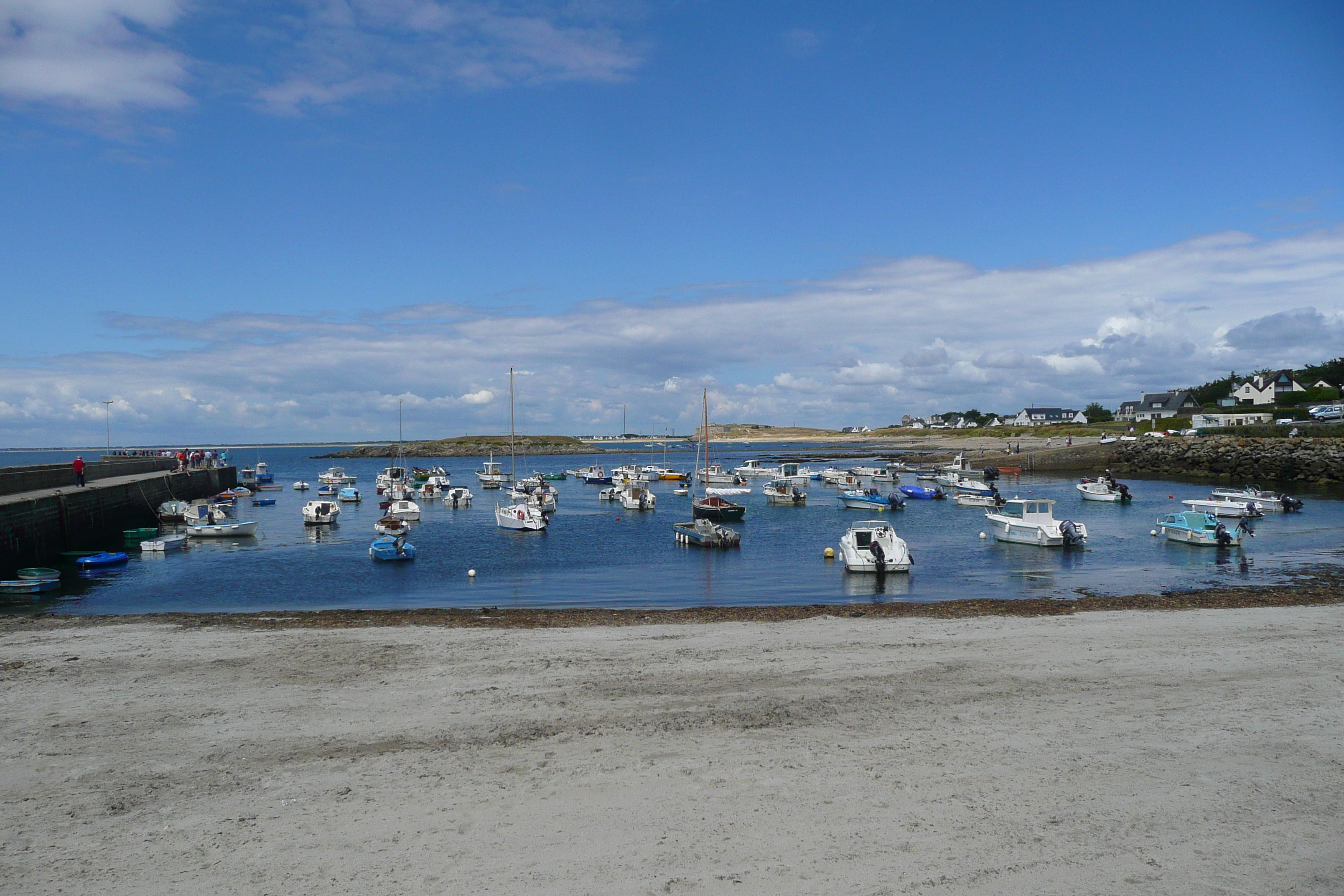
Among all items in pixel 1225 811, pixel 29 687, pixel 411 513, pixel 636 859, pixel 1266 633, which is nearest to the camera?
pixel 636 859

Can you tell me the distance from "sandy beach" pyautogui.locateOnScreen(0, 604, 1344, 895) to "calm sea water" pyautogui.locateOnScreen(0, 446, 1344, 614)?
11136mm

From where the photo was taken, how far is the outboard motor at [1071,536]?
38.6 m

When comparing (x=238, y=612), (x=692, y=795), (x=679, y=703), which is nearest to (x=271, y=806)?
(x=692, y=795)

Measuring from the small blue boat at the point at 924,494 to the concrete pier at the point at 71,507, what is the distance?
58.3 meters

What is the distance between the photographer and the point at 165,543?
4175 cm

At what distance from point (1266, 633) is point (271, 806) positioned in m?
19.0

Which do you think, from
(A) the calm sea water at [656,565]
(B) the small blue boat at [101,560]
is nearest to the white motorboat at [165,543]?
(A) the calm sea water at [656,565]

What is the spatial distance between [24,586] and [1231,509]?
58.8 m

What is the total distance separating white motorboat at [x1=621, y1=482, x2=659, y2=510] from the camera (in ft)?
210

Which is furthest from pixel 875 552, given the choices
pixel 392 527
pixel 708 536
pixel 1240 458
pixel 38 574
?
pixel 1240 458

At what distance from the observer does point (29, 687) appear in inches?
580

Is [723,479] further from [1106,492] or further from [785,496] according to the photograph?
[1106,492]

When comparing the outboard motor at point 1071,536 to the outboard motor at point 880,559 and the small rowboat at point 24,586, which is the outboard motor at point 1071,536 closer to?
the outboard motor at point 880,559

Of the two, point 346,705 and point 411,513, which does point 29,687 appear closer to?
point 346,705
